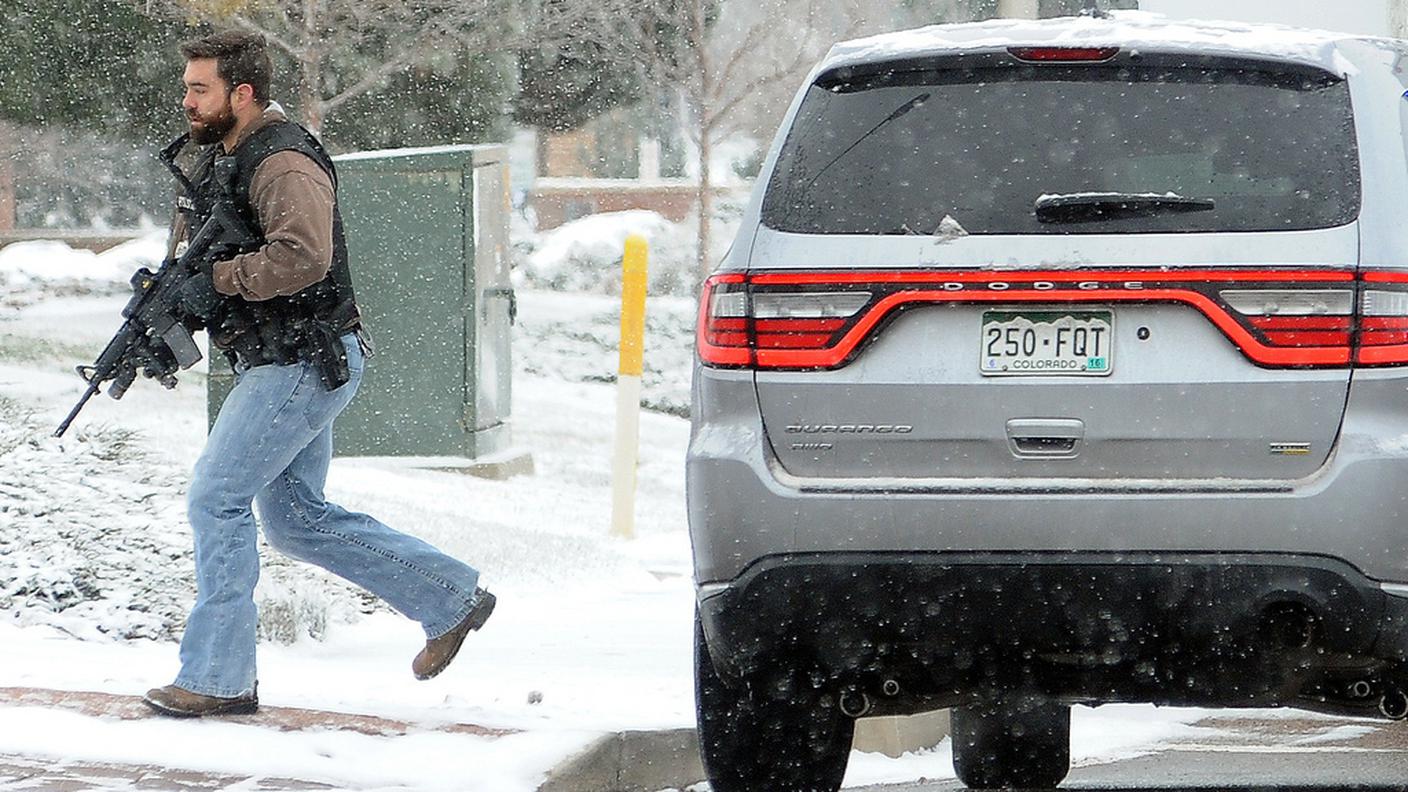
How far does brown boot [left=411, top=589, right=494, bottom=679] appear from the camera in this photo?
6.33 m

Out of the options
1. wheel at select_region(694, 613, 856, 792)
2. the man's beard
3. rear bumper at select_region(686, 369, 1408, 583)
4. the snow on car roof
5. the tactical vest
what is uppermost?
the snow on car roof

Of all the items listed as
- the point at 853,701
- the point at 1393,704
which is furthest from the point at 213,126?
the point at 1393,704

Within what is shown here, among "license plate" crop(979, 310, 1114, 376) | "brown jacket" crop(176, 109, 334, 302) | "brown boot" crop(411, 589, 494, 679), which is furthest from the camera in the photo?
"brown boot" crop(411, 589, 494, 679)

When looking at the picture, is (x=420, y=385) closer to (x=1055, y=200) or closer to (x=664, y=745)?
(x=664, y=745)

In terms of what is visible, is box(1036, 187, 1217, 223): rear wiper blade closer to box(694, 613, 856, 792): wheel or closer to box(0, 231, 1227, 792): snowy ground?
box(694, 613, 856, 792): wheel

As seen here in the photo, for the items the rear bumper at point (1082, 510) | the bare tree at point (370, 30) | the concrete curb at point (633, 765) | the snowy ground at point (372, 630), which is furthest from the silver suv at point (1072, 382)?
the bare tree at point (370, 30)

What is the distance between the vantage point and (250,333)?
591cm

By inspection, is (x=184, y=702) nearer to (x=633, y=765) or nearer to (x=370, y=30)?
(x=633, y=765)

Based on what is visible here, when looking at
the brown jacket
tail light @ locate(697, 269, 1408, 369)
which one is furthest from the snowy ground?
tail light @ locate(697, 269, 1408, 369)

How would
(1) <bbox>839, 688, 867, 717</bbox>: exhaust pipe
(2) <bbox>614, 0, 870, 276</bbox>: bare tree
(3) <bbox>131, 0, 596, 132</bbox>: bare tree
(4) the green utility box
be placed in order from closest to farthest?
(1) <bbox>839, 688, 867, 717</bbox>: exhaust pipe < (4) the green utility box < (3) <bbox>131, 0, 596, 132</bbox>: bare tree < (2) <bbox>614, 0, 870, 276</bbox>: bare tree

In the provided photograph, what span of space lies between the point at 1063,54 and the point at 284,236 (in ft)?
7.24

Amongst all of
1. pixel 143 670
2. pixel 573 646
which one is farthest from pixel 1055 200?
pixel 573 646

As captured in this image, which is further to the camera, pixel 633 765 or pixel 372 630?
pixel 372 630

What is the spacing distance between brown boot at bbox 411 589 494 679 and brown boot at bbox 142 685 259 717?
1.87 feet
